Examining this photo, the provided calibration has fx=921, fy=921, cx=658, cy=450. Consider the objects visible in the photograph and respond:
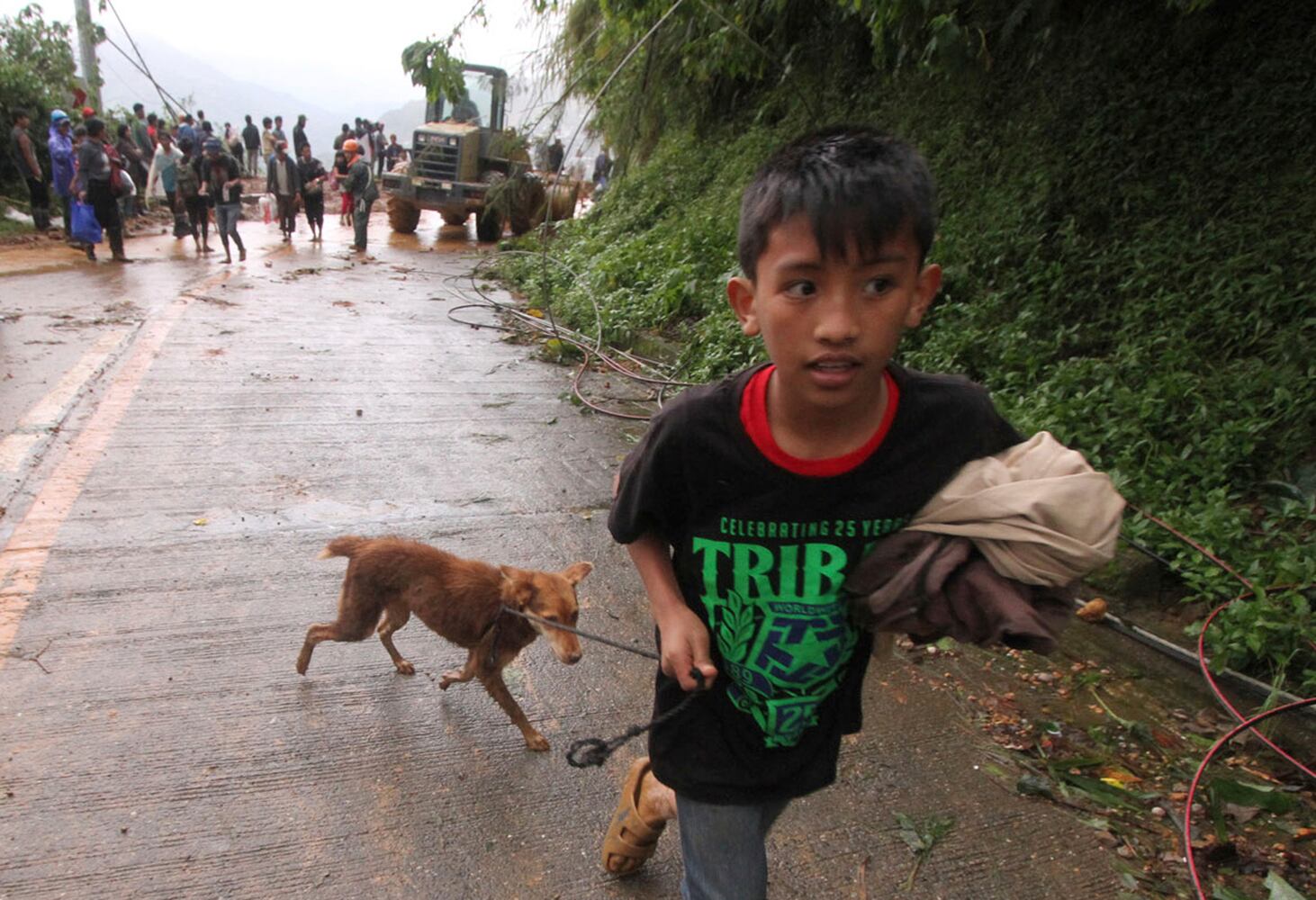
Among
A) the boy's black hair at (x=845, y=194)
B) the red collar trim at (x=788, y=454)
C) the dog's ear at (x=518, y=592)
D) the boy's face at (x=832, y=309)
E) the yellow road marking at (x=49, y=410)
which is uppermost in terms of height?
the boy's black hair at (x=845, y=194)

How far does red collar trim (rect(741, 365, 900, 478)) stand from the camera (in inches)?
62.8

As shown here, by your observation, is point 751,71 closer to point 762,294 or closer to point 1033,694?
point 1033,694

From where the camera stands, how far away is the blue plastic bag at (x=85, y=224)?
13216 millimetres

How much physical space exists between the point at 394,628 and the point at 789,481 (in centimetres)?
212

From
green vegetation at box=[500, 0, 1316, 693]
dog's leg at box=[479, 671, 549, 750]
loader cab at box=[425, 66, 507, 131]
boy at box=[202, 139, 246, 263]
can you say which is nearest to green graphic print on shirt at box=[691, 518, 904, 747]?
dog's leg at box=[479, 671, 549, 750]

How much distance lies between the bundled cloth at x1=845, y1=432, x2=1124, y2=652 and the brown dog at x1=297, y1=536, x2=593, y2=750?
4.48 ft

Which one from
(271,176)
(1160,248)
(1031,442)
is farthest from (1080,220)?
(271,176)

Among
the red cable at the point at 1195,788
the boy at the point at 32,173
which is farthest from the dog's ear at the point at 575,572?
the boy at the point at 32,173

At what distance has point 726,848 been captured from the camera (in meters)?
1.79

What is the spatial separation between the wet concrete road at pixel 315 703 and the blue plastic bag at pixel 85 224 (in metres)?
8.45

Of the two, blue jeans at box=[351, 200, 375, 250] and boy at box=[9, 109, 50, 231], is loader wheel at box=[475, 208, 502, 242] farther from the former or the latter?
boy at box=[9, 109, 50, 231]

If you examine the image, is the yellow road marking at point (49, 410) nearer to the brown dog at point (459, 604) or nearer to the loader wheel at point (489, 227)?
the brown dog at point (459, 604)

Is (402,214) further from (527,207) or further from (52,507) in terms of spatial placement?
(52,507)

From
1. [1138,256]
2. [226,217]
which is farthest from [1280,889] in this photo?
[226,217]
